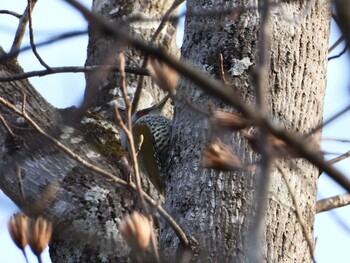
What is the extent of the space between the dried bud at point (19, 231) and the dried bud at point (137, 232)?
0.67 ft

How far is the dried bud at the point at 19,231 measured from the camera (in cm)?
148

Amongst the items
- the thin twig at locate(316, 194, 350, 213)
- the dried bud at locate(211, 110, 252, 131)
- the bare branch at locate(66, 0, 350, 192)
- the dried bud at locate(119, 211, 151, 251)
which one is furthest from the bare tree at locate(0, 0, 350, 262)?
the bare branch at locate(66, 0, 350, 192)

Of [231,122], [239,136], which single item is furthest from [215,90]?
[239,136]

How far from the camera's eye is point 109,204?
2.67m

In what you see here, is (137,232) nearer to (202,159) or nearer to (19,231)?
(19,231)

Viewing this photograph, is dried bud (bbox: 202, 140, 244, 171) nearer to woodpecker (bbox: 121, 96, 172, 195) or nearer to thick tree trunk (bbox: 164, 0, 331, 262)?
thick tree trunk (bbox: 164, 0, 331, 262)

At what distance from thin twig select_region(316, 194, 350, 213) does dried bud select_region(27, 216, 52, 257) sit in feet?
4.66

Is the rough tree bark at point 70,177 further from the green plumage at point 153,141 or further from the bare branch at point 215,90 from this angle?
the bare branch at point 215,90

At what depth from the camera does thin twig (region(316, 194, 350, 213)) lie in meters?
2.67

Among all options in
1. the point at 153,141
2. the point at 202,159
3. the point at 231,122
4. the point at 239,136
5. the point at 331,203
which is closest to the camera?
the point at 231,122

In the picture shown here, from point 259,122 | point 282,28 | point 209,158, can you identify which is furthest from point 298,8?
point 259,122

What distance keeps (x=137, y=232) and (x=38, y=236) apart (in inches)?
8.0

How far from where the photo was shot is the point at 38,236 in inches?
57.2

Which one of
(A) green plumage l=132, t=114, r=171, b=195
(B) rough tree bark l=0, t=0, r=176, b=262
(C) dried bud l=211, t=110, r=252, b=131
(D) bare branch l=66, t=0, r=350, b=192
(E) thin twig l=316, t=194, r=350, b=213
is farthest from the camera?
(A) green plumage l=132, t=114, r=171, b=195
